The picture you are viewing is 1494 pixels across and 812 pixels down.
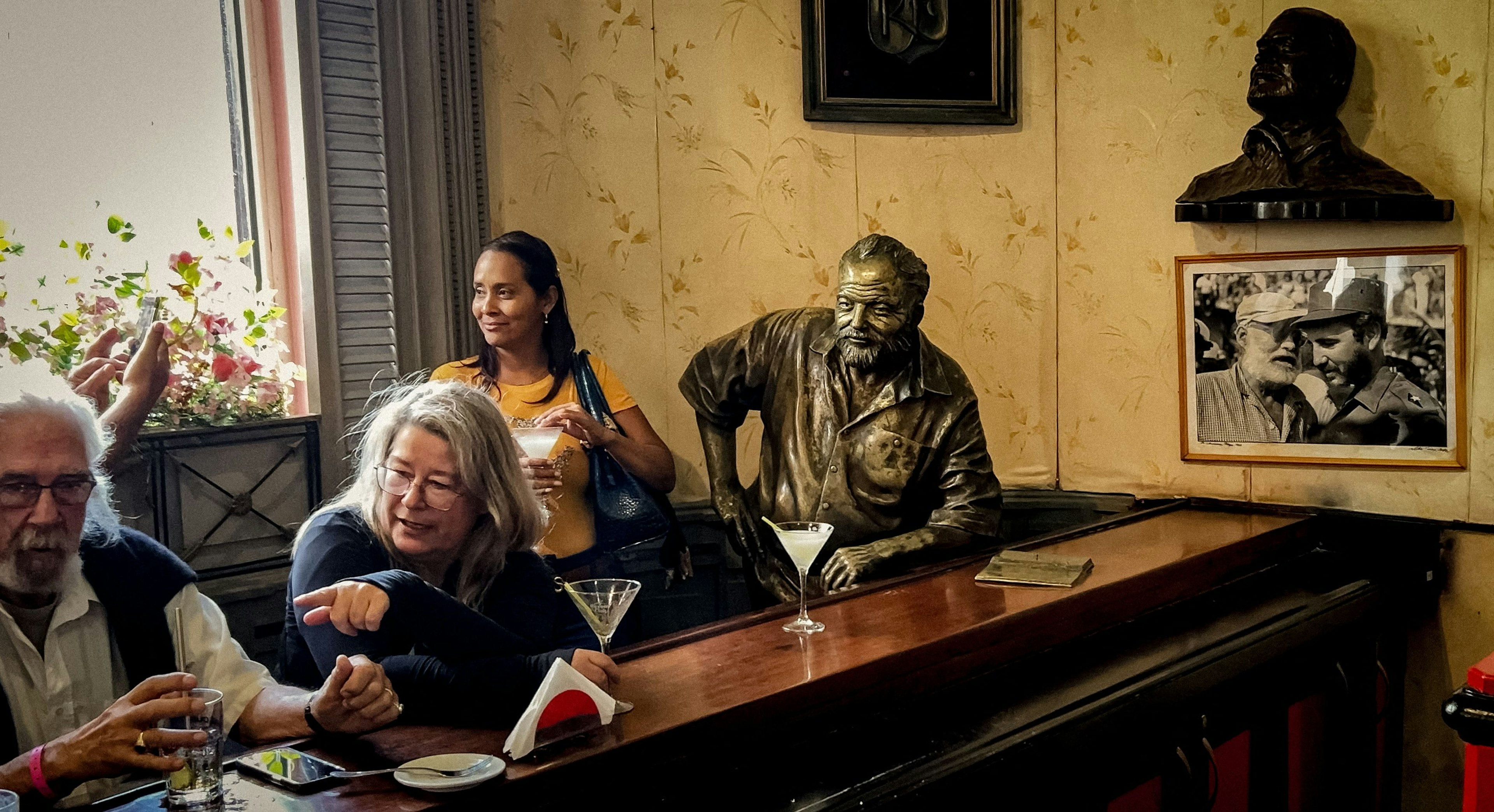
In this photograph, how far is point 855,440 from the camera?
10.8ft

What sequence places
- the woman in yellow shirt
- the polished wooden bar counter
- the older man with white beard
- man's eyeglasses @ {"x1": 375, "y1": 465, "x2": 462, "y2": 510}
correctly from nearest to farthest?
1. the polished wooden bar counter
2. the older man with white beard
3. man's eyeglasses @ {"x1": 375, "y1": 465, "x2": 462, "y2": 510}
4. the woman in yellow shirt

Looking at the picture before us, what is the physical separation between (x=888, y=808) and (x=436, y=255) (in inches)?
86.1

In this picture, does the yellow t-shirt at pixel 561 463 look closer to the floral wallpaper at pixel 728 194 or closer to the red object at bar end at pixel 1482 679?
the floral wallpaper at pixel 728 194

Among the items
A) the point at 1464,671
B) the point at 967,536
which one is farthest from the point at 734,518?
the point at 1464,671

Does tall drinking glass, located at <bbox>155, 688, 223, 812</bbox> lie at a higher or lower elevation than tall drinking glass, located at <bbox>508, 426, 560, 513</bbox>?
lower

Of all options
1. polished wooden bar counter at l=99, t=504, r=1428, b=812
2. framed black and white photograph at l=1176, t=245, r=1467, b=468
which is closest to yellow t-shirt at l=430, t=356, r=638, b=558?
polished wooden bar counter at l=99, t=504, r=1428, b=812

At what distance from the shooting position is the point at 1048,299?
4.37 m

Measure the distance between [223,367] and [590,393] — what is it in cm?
91

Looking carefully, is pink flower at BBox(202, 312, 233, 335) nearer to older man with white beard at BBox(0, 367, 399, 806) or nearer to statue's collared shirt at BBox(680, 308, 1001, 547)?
older man with white beard at BBox(0, 367, 399, 806)

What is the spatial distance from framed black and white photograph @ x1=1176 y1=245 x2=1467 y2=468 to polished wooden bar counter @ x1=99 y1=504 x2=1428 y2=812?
2.37 ft

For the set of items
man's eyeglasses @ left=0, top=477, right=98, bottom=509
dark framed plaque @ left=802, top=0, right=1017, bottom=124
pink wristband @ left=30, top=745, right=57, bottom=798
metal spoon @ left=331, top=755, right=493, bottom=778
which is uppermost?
dark framed plaque @ left=802, top=0, right=1017, bottom=124

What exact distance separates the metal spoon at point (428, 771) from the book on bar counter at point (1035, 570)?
147 cm

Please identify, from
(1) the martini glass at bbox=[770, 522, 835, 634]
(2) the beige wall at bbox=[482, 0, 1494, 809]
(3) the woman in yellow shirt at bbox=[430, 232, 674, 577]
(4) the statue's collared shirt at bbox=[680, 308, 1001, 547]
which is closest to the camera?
(1) the martini glass at bbox=[770, 522, 835, 634]

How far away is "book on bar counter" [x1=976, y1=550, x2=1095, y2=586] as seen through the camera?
2.81 m
